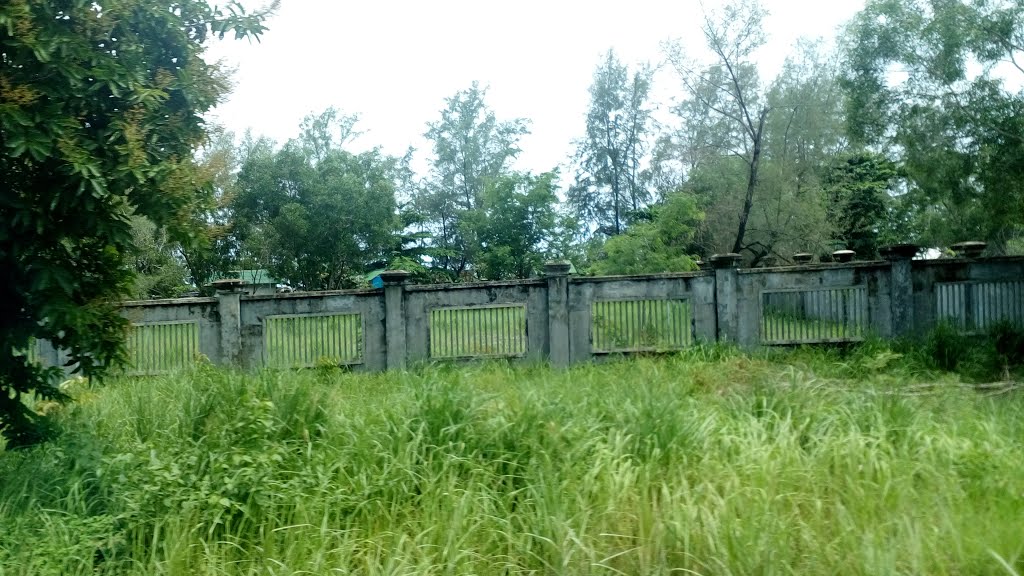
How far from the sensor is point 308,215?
98.3 ft

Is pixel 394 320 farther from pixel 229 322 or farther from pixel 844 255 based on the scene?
pixel 844 255

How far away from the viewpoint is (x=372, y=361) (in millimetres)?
12492

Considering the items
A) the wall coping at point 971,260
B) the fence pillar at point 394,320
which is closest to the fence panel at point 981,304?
the wall coping at point 971,260

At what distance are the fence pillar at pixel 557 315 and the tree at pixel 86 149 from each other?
771 cm

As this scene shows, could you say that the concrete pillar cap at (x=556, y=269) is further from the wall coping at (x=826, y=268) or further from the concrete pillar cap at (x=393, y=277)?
the wall coping at (x=826, y=268)

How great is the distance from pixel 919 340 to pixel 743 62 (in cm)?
1261

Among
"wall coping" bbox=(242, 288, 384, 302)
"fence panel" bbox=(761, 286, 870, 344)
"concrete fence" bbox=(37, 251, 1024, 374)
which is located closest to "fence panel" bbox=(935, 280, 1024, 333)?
"concrete fence" bbox=(37, 251, 1024, 374)

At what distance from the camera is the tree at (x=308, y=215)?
1172 inches

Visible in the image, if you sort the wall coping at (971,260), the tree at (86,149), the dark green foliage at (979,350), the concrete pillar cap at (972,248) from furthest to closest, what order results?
the concrete pillar cap at (972,248) < the wall coping at (971,260) < the dark green foliage at (979,350) < the tree at (86,149)

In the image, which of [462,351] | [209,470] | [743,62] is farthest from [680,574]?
[743,62]

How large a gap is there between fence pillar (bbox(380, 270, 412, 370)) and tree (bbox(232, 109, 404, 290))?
17.8 m

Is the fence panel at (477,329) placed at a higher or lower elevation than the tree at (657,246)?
lower

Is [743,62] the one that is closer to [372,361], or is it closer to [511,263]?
[511,263]

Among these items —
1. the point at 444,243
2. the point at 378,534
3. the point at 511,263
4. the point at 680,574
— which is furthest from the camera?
the point at 444,243
